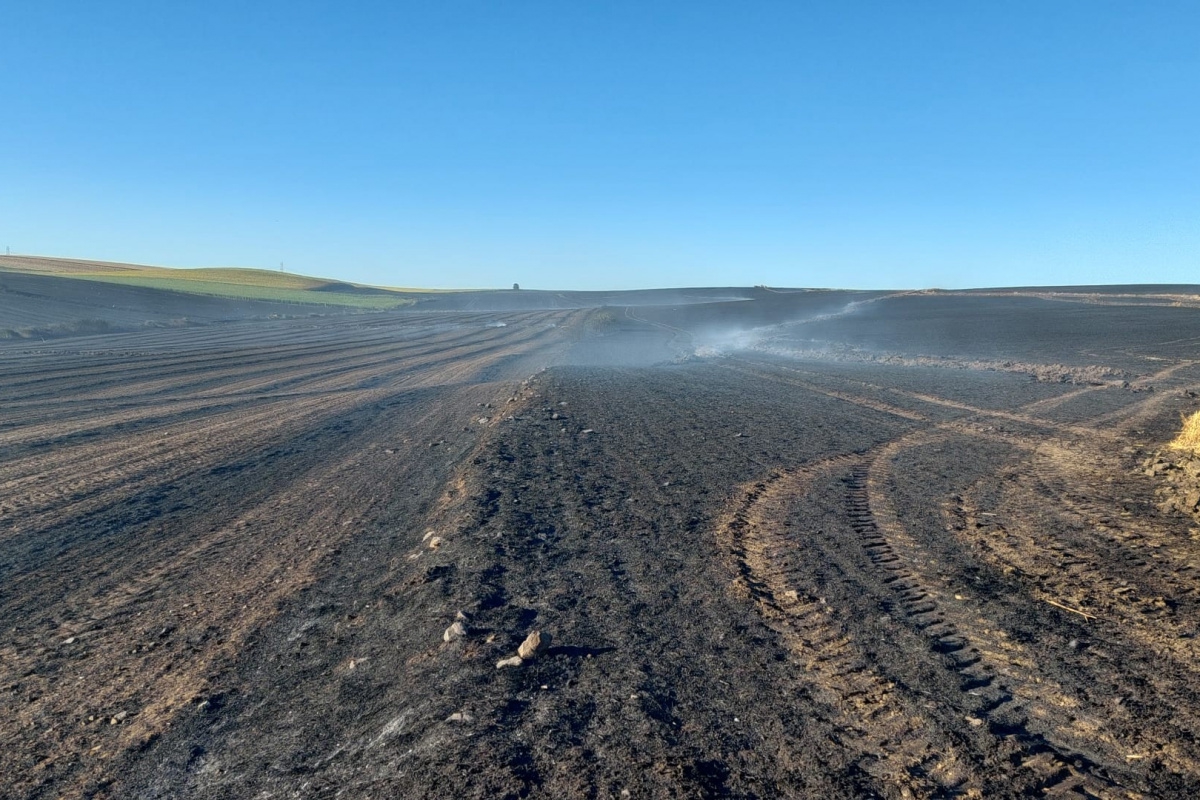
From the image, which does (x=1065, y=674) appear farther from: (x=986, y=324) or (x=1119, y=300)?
(x=1119, y=300)

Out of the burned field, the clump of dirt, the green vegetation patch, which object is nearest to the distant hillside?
the green vegetation patch

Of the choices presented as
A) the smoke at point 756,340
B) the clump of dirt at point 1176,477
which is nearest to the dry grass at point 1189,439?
the clump of dirt at point 1176,477

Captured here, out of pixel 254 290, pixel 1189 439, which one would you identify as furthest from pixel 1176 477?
pixel 254 290

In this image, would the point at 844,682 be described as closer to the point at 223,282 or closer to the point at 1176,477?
the point at 1176,477

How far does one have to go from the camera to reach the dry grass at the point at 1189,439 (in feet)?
35.1

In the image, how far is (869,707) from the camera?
4188 mm

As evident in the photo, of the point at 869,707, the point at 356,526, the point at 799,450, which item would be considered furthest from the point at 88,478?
the point at 869,707

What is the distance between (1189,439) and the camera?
1096cm

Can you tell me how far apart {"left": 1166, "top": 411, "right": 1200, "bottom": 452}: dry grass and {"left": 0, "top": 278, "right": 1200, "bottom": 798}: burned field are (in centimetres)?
44

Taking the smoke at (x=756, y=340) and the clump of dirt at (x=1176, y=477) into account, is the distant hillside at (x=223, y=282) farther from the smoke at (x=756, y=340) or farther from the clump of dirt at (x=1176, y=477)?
the clump of dirt at (x=1176, y=477)

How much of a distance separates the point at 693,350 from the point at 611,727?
104 feet

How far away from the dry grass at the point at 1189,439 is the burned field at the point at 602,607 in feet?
1.44

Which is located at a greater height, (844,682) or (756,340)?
(844,682)

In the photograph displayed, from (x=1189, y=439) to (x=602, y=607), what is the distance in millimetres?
9095
